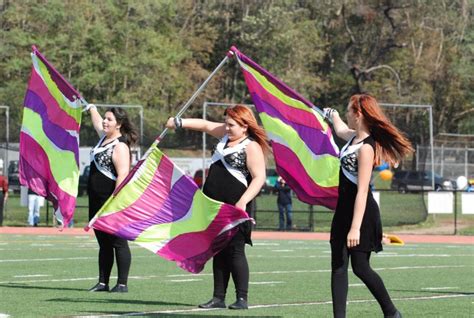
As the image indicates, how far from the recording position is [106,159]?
1313cm

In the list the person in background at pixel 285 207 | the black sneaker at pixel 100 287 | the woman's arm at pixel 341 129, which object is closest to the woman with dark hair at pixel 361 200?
the woman's arm at pixel 341 129

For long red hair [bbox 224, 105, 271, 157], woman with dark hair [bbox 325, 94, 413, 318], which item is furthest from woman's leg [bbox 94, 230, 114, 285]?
woman with dark hair [bbox 325, 94, 413, 318]

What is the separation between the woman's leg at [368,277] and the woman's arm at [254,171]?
70.9 inches

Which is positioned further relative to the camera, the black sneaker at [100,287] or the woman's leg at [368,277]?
the black sneaker at [100,287]

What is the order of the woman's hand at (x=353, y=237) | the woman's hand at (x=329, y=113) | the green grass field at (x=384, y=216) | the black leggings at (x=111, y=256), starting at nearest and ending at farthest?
the woman's hand at (x=353, y=237)
the woman's hand at (x=329, y=113)
the black leggings at (x=111, y=256)
the green grass field at (x=384, y=216)

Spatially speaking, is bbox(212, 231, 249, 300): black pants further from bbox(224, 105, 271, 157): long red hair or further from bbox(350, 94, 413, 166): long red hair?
A: bbox(350, 94, 413, 166): long red hair

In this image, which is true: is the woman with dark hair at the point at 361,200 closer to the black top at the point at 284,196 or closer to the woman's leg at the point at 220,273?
the woman's leg at the point at 220,273

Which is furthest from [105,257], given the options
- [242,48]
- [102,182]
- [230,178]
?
[242,48]

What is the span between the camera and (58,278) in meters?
15.1

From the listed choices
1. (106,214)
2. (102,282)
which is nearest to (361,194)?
(106,214)

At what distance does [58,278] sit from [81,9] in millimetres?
46123

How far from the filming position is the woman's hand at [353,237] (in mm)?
9367

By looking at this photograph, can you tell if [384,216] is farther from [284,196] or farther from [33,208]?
[33,208]

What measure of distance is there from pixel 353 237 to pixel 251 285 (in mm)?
5164
